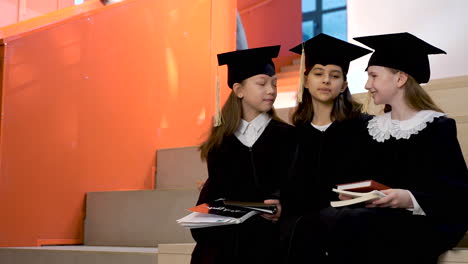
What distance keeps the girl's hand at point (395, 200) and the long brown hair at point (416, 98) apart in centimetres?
42

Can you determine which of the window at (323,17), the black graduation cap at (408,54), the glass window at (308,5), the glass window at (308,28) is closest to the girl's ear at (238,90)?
the black graduation cap at (408,54)

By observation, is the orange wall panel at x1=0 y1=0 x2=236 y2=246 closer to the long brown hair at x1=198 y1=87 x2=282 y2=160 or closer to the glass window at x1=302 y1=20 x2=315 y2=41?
the long brown hair at x1=198 y1=87 x2=282 y2=160

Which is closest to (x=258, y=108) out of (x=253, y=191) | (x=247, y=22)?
(x=253, y=191)

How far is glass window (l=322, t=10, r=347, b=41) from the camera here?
408 inches

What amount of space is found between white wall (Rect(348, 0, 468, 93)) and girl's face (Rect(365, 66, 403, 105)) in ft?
7.43

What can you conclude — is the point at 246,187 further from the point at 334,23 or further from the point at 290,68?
the point at 334,23

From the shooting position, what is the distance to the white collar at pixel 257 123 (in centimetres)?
292

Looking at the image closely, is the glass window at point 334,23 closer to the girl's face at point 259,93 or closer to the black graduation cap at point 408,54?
the girl's face at point 259,93

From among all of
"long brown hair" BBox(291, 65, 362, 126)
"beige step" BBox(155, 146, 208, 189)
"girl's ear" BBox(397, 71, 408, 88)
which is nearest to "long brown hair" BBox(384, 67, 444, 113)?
"girl's ear" BBox(397, 71, 408, 88)

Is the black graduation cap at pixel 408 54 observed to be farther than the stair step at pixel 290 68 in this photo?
No

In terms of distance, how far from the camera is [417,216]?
225cm

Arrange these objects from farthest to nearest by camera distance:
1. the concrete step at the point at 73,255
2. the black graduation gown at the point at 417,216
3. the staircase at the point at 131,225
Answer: the staircase at the point at 131,225 → the concrete step at the point at 73,255 → the black graduation gown at the point at 417,216

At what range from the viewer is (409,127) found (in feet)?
8.04

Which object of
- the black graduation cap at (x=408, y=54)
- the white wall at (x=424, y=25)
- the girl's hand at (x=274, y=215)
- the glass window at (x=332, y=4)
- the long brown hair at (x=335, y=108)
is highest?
the glass window at (x=332, y=4)
